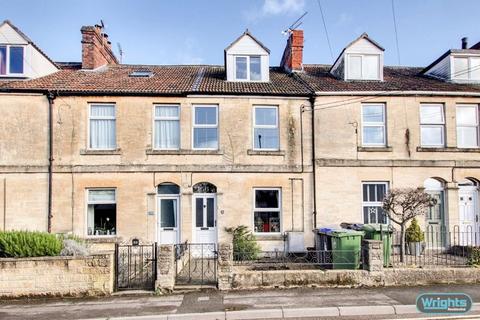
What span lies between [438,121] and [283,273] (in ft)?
34.5

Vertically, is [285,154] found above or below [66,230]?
above

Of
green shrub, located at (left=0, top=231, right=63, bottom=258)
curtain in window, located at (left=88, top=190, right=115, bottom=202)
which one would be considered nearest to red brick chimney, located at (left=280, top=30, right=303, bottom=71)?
curtain in window, located at (left=88, top=190, right=115, bottom=202)

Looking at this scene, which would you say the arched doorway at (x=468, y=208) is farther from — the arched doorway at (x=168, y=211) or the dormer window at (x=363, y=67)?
the arched doorway at (x=168, y=211)

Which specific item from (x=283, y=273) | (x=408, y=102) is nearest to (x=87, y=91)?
(x=283, y=273)

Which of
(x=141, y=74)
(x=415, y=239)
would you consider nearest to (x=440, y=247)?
(x=415, y=239)

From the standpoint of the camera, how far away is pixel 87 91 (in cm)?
1448

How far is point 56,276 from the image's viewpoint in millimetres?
9047

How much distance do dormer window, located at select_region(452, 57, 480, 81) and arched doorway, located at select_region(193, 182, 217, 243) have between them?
41.4 ft

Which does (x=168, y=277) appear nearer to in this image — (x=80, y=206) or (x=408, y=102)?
(x=80, y=206)

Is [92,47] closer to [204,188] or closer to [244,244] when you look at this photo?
[204,188]

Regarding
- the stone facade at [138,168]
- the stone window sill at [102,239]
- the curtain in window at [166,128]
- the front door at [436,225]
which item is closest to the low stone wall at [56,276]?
the stone facade at [138,168]
